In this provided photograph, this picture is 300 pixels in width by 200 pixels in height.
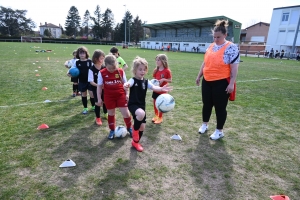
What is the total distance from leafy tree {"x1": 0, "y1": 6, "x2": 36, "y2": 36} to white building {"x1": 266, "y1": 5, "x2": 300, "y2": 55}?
84.2 meters

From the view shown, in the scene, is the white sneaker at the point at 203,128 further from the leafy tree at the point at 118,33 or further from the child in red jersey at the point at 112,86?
the leafy tree at the point at 118,33

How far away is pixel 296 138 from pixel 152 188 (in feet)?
11.8

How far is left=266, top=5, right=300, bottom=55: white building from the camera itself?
136 ft

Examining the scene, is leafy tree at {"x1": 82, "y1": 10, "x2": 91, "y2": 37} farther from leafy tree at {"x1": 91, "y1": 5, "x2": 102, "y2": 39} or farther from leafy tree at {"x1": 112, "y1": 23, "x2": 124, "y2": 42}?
leafy tree at {"x1": 112, "y1": 23, "x2": 124, "y2": 42}

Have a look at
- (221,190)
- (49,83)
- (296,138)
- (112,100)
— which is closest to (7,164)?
(112,100)

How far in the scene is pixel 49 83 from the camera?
9.02 meters

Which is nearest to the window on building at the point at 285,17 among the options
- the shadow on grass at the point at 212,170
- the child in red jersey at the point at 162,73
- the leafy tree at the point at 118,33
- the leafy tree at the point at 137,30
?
the child in red jersey at the point at 162,73

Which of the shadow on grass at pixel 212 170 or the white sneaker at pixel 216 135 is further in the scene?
the white sneaker at pixel 216 135

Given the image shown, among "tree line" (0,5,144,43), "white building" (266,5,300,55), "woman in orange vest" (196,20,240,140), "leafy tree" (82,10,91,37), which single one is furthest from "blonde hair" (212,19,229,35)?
"leafy tree" (82,10,91,37)

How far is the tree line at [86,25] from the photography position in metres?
78.2

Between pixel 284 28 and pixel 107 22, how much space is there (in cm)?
6616

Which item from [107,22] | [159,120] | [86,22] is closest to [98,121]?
[159,120]

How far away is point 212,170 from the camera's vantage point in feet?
10.9

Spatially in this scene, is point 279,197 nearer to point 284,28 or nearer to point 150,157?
point 150,157
